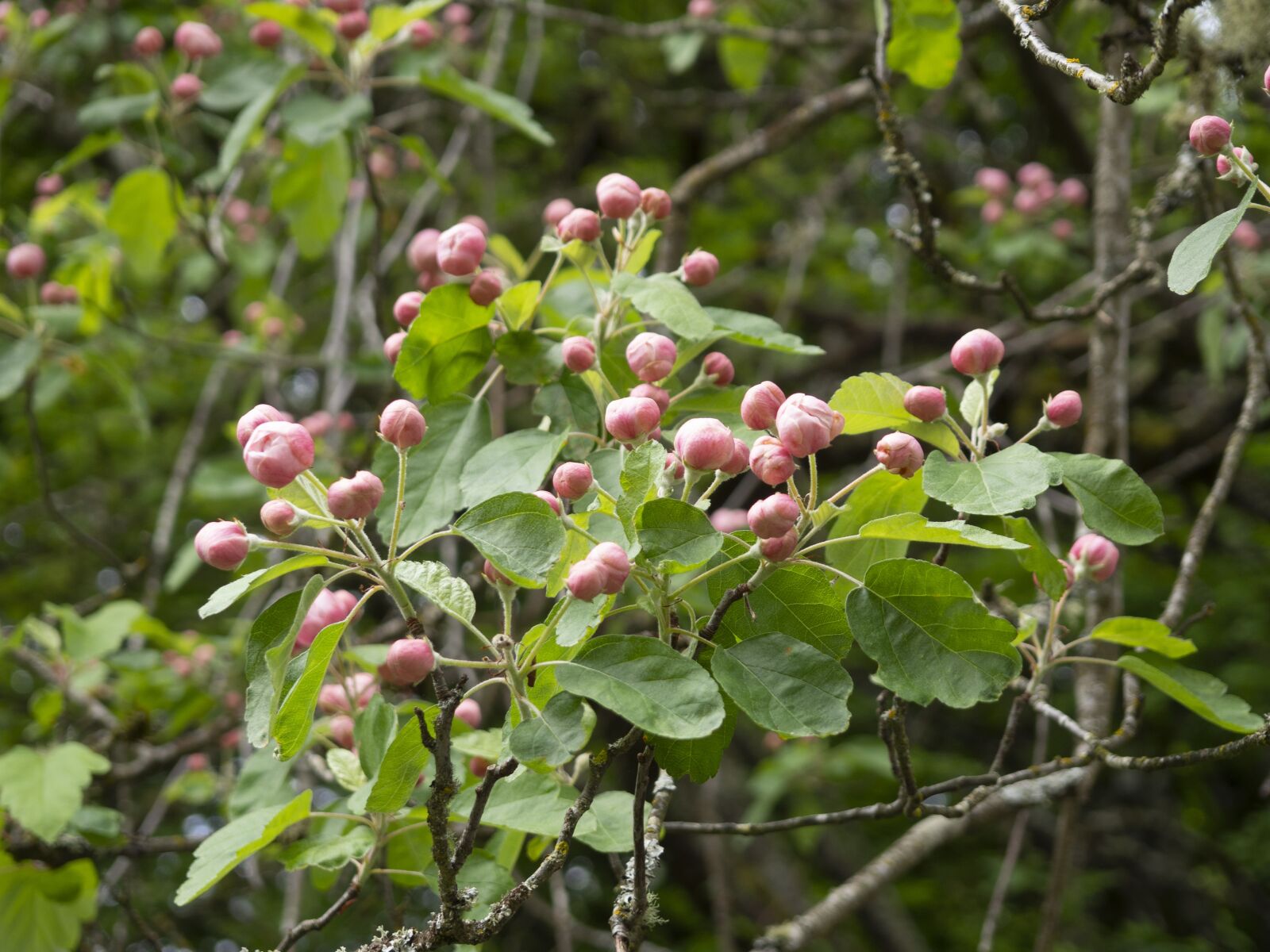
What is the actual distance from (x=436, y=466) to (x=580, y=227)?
360 millimetres

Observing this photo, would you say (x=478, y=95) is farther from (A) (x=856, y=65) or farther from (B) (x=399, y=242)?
(A) (x=856, y=65)

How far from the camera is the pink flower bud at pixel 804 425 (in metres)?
1.08

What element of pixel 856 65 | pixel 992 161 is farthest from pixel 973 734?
pixel 856 65

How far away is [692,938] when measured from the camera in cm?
561

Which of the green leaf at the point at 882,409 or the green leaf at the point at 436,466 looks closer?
the green leaf at the point at 882,409

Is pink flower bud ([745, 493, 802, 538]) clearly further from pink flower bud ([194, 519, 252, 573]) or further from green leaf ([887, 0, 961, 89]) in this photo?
green leaf ([887, 0, 961, 89])

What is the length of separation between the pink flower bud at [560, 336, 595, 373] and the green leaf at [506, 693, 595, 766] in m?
0.43

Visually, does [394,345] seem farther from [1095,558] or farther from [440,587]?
[1095,558]

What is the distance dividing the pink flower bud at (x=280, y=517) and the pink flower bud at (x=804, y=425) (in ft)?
1.62

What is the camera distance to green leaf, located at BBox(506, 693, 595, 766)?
3.44 ft

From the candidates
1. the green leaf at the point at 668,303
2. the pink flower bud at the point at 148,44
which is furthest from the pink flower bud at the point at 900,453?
the pink flower bud at the point at 148,44

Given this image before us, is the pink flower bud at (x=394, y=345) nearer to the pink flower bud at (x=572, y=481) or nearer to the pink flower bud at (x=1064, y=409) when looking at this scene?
the pink flower bud at (x=572, y=481)

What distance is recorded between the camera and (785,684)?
1086 millimetres

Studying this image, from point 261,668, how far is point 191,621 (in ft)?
14.5
